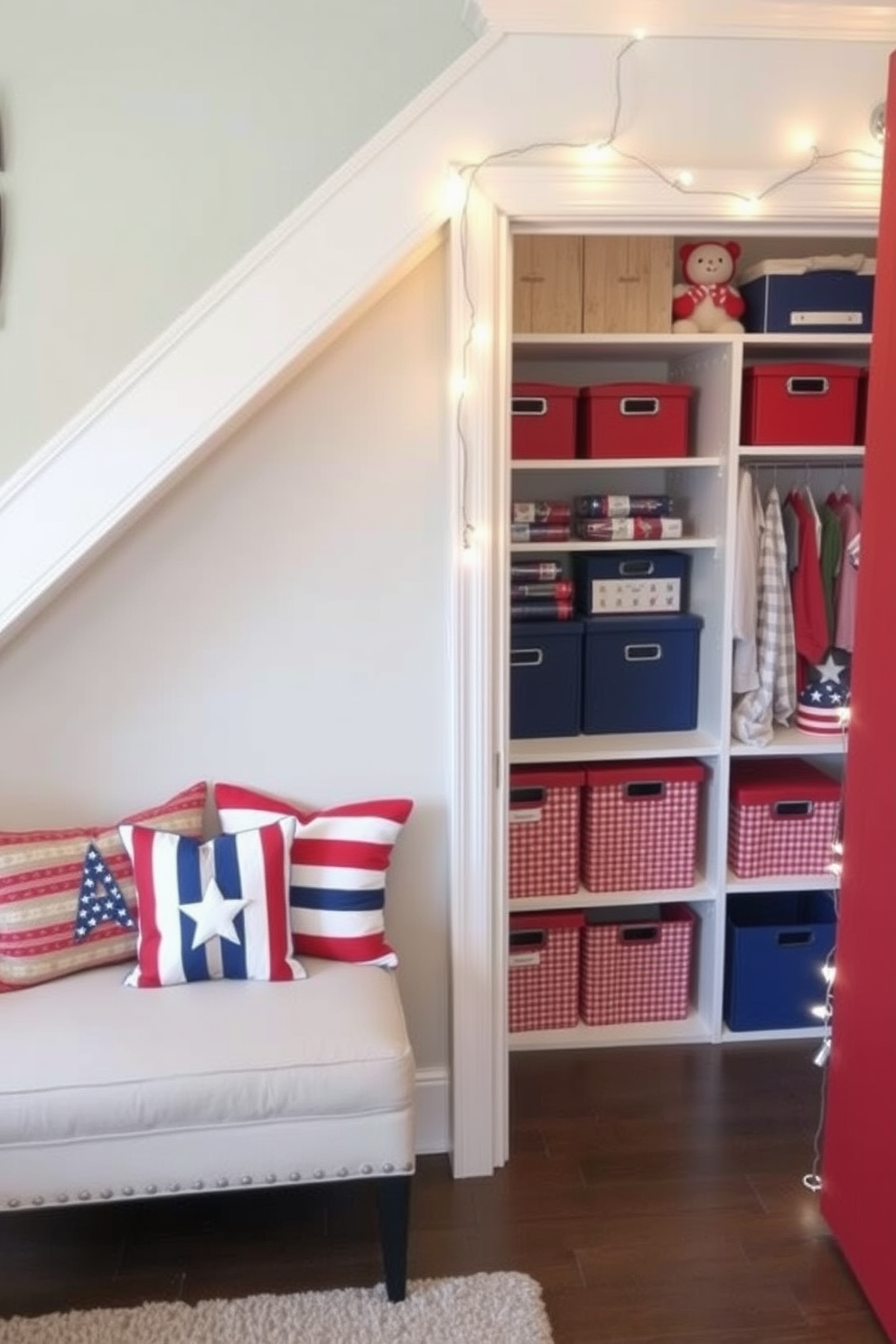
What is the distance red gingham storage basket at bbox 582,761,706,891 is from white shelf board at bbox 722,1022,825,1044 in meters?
0.44

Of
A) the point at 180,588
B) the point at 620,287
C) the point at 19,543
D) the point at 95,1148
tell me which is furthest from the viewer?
the point at 620,287

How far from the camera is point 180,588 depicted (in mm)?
2510

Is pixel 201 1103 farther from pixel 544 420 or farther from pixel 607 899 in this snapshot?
pixel 544 420

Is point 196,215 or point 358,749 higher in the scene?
point 196,215

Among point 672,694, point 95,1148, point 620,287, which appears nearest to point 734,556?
point 672,694

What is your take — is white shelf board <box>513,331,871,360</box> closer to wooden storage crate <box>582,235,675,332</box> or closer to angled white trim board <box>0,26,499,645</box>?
wooden storage crate <box>582,235,675,332</box>

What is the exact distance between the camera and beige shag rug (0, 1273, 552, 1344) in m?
2.15

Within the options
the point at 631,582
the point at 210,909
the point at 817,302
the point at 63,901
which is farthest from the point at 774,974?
the point at 63,901

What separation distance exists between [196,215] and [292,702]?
101 centimetres

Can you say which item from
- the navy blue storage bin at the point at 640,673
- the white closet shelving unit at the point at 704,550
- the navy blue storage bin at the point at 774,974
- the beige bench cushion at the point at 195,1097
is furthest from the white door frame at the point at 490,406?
the navy blue storage bin at the point at 774,974

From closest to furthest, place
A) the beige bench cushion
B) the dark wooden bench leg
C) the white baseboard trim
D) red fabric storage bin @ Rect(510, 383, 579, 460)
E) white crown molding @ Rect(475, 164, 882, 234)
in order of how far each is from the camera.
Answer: the beige bench cushion, the dark wooden bench leg, white crown molding @ Rect(475, 164, 882, 234), the white baseboard trim, red fabric storage bin @ Rect(510, 383, 579, 460)

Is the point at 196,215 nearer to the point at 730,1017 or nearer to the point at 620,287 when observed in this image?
the point at 620,287

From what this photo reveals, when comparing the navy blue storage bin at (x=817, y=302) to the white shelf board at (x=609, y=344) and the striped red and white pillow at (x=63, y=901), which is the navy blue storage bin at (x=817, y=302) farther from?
the striped red and white pillow at (x=63, y=901)

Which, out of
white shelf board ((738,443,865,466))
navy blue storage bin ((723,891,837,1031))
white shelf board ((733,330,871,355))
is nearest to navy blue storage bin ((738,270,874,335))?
white shelf board ((733,330,871,355))
